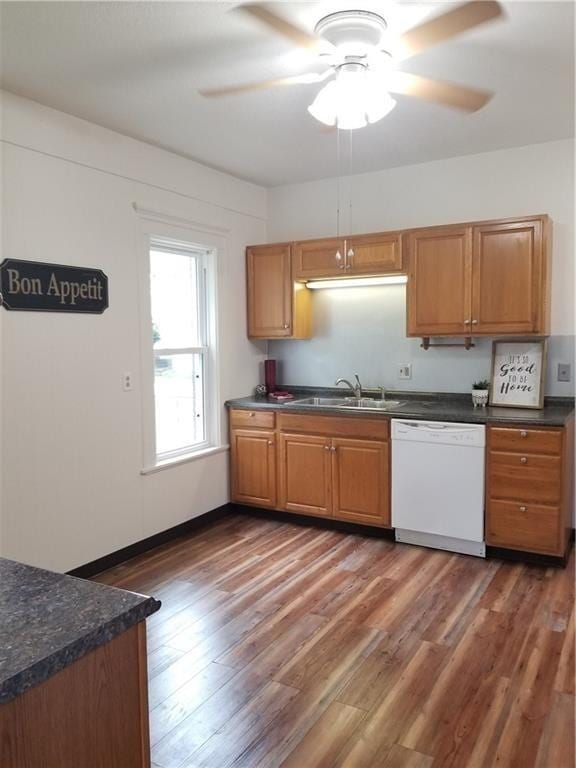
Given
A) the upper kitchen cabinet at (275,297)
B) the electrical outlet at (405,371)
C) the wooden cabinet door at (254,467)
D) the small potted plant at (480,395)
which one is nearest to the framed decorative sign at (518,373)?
the small potted plant at (480,395)

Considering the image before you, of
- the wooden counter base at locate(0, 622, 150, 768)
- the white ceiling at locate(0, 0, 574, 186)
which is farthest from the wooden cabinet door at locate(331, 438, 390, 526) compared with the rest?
the wooden counter base at locate(0, 622, 150, 768)

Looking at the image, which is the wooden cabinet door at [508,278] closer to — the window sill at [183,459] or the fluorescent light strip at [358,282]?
the fluorescent light strip at [358,282]

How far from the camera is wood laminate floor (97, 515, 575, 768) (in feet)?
6.54

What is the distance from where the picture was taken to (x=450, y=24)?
2.22m

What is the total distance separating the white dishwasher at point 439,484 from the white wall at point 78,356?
1523 mm

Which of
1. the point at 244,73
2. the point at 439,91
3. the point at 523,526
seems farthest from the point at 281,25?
the point at 523,526

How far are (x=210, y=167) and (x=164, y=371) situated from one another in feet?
5.01

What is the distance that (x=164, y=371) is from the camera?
405 centimetres

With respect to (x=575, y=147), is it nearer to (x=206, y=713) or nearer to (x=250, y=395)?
(x=250, y=395)

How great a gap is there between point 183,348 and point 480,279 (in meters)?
2.09

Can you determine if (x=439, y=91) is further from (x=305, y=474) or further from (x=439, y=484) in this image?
(x=305, y=474)

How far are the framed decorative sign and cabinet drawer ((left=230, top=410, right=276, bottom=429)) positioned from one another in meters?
1.58

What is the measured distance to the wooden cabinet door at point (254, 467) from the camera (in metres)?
4.38

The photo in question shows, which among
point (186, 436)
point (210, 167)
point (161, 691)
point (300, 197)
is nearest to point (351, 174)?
point (300, 197)
